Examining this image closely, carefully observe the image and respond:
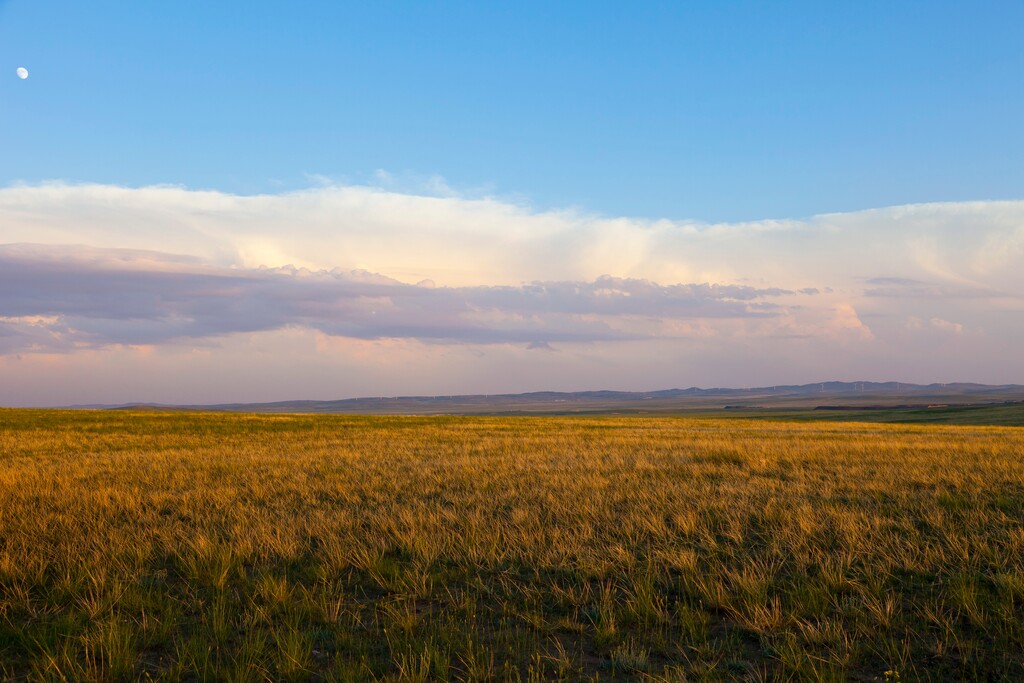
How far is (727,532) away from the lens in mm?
9719

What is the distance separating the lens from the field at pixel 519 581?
5558 millimetres

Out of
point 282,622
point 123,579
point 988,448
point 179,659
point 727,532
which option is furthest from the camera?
point 988,448

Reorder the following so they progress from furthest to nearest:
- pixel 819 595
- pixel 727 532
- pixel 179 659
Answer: pixel 727 532
pixel 819 595
pixel 179 659

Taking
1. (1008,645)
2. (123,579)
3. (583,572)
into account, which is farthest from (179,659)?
(1008,645)

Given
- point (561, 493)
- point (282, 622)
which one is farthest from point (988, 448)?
point (282, 622)

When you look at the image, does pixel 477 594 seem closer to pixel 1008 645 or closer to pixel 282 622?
pixel 282 622

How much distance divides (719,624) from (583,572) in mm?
1796

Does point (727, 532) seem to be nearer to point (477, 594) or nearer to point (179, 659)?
point (477, 594)

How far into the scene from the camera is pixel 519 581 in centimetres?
772

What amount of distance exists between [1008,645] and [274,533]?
8.82 m

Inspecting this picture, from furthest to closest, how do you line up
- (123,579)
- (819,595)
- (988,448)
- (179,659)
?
(988,448) → (123,579) → (819,595) → (179,659)

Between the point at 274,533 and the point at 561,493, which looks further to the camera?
the point at 561,493

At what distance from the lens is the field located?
5.56m

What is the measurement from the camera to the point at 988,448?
953 inches
